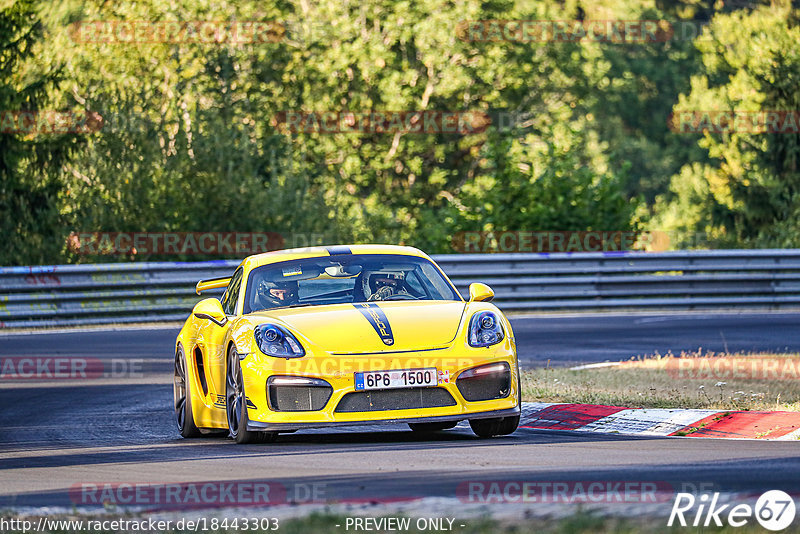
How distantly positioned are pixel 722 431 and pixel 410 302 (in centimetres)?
225

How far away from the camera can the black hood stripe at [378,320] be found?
28.8ft

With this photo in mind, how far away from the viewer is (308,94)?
42.2 m

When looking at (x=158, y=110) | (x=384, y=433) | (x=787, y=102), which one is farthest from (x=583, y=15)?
(x=384, y=433)

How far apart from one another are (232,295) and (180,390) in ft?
3.09

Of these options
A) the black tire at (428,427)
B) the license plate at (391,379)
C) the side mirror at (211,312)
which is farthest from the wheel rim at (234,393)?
the black tire at (428,427)

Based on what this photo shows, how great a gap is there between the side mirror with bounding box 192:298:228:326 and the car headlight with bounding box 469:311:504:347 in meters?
1.86

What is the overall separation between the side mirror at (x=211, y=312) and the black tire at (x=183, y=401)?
27.6 inches

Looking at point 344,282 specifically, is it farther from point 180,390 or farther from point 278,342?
point 180,390

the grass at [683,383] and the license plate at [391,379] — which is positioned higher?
the license plate at [391,379]

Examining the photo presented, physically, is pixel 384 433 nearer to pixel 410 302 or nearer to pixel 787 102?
pixel 410 302
